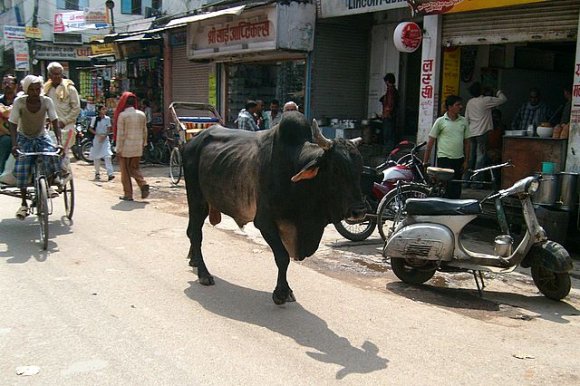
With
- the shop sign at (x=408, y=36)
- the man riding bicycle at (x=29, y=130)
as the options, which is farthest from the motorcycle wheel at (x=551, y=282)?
the shop sign at (x=408, y=36)

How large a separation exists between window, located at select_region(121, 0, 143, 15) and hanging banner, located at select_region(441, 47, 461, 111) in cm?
2769

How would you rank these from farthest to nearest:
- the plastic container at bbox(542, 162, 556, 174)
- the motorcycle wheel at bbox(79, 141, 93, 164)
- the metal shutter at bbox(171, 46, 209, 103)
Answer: the metal shutter at bbox(171, 46, 209, 103) → the motorcycle wheel at bbox(79, 141, 93, 164) → the plastic container at bbox(542, 162, 556, 174)

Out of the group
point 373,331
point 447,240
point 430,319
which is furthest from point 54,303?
point 447,240

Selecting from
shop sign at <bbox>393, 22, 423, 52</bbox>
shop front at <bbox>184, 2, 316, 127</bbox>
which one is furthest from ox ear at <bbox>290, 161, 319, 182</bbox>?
shop front at <bbox>184, 2, 316, 127</bbox>

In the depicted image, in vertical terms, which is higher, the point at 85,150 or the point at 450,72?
the point at 450,72

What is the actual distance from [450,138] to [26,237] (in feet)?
19.9

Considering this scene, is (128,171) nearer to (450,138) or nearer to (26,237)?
(26,237)

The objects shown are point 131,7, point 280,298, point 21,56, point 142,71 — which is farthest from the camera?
point 131,7

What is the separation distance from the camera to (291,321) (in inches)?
191

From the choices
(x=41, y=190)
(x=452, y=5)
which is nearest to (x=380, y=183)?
(x=452, y=5)

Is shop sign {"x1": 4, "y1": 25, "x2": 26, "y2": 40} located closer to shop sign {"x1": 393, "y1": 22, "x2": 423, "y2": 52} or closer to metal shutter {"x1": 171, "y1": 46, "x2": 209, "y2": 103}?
metal shutter {"x1": 171, "y1": 46, "x2": 209, "y2": 103}

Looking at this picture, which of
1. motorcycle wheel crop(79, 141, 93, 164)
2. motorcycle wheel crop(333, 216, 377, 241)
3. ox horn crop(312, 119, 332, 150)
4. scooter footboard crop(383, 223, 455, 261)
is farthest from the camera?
motorcycle wheel crop(79, 141, 93, 164)

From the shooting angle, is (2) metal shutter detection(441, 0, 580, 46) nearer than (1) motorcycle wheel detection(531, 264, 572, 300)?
No

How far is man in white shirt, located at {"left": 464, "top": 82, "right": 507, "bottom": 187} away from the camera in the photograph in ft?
34.2
